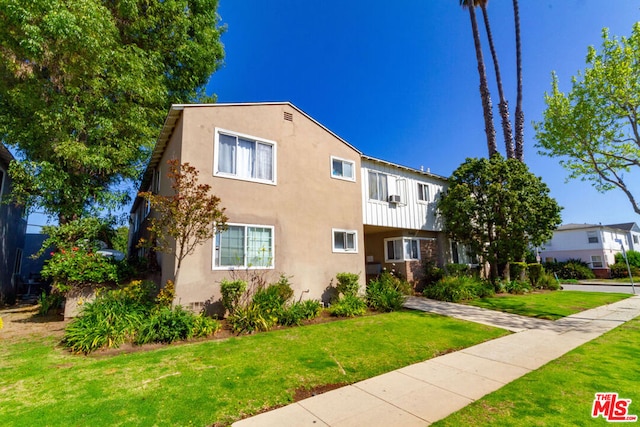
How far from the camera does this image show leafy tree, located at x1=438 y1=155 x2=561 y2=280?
15945 millimetres

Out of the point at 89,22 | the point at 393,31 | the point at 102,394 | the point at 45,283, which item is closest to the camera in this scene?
the point at 102,394

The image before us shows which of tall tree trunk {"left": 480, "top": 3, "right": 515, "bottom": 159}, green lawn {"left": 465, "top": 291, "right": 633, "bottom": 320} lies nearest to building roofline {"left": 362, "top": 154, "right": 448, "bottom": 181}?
tall tree trunk {"left": 480, "top": 3, "right": 515, "bottom": 159}

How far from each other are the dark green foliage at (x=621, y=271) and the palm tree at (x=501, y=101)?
21.6m

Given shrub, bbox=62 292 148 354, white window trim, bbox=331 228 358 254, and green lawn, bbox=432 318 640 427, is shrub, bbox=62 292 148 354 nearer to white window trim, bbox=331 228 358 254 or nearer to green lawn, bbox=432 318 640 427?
white window trim, bbox=331 228 358 254

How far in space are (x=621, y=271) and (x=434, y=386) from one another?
36609mm

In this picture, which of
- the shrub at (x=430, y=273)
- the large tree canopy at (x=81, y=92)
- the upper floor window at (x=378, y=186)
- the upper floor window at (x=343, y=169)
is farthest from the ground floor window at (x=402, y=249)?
the large tree canopy at (x=81, y=92)

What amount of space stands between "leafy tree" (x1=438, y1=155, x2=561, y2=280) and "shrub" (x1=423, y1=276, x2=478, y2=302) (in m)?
2.90

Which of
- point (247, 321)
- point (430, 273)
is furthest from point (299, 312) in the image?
point (430, 273)

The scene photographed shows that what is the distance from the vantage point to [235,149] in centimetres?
1032

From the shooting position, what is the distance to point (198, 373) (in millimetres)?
5383

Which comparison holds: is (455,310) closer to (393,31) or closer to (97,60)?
(393,31)

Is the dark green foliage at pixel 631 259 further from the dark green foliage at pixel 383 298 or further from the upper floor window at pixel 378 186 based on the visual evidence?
the dark green foliage at pixel 383 298

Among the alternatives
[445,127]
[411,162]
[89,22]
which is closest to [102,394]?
[89,22]

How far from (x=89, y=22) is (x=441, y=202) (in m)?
18.0
